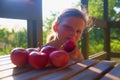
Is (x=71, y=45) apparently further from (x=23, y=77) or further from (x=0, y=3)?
(x=0, y=3)

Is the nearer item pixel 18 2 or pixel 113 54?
Answer: pixel 18 2

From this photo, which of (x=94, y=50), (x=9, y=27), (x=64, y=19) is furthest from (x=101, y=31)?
(x=64, y=19)

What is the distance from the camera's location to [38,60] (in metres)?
0.89

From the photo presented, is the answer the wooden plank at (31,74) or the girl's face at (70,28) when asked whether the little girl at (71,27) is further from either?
the wooden plank at (31,74)

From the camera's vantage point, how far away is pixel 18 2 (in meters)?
2.09

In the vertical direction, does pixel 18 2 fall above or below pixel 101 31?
above

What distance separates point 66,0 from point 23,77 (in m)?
2.73

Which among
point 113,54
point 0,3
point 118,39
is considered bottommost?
point 113,54

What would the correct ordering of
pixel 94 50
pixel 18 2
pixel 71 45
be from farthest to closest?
pixel 94 50, pixel 18 2, pixel 71 45

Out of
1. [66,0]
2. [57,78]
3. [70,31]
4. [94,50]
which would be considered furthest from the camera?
[94,50]

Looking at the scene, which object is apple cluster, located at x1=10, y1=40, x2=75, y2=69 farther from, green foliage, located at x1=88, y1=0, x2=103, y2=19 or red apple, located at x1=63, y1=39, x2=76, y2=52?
green foliage, located at x1=88, y1=0, x2=103, y2=19

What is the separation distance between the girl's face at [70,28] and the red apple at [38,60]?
1.41ft

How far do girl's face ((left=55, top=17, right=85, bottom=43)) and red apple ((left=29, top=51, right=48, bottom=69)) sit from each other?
0.43 meters

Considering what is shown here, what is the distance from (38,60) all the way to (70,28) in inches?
17.9
